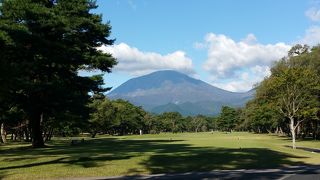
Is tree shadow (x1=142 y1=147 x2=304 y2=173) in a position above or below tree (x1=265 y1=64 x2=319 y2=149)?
below

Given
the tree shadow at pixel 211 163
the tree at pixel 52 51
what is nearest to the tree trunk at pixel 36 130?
the tree at pixel 52 51

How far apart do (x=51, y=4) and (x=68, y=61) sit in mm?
6991

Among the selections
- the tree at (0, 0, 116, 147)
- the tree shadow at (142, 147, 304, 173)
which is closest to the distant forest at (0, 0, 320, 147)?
the tree at (0, 0, 116, 147)

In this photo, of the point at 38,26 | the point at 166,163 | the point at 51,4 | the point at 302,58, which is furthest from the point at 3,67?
the point at 302,58

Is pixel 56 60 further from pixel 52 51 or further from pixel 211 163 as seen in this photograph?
pixel 211 163

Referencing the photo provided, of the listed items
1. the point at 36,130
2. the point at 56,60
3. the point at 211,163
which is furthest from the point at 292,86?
the point at 36,130

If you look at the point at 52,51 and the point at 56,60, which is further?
the point at 56,60

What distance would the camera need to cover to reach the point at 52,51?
4159cm

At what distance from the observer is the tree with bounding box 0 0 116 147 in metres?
40.1

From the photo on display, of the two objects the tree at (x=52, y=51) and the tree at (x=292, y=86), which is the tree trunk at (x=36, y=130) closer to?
the tree at (x=52, y=51)

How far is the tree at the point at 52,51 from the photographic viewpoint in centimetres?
4009

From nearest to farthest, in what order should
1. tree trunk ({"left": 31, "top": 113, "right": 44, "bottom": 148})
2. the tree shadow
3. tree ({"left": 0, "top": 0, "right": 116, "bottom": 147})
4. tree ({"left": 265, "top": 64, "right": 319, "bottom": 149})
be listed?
1. the tree shadow
2. tree ({"left": 0, "top": 0, "right": 116, "bottom": 147})
3. tree trunk ({"left": 31, "top": 113, "right": 44, "bottom": 148})
4. tree ({"left": 265, "top": 64, "right": 319, "bottom": 149})

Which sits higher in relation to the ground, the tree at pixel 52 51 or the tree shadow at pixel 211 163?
the tree at pixel 52 51

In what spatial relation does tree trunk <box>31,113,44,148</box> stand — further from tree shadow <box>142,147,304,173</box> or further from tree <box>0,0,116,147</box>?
tree shadow <box>142,147,304,173</box>
